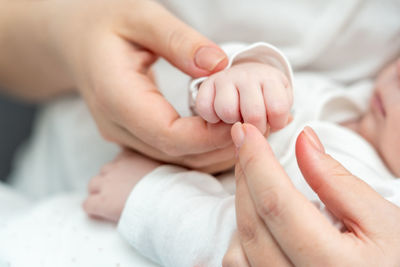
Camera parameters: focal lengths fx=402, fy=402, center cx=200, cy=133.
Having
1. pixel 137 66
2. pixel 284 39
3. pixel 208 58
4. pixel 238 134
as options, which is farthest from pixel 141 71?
pixel 284 39

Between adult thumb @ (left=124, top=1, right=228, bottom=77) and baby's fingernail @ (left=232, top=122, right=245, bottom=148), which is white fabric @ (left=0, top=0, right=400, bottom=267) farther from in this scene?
baby's fingernail @ (left=232, top=122, right=245, bottom=148)

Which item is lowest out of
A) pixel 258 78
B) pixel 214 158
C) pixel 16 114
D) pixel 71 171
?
pixel 16 114

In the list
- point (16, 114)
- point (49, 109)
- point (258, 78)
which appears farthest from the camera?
point (16, 114)

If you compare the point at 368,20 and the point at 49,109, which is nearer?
the point at 368,20

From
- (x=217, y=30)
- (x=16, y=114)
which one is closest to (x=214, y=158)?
(x=217, y=30)

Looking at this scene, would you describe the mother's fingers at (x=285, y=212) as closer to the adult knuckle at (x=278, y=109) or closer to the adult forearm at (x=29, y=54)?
the adult knuckle at (x=278, y=109)

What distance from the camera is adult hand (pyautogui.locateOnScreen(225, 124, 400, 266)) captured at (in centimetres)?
37

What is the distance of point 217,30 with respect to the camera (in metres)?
0.82

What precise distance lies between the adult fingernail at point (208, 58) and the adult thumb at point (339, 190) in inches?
5.7

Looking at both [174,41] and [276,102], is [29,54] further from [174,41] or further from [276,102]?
[276,102]

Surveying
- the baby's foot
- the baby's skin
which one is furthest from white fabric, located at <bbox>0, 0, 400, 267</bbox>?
the baby's skin

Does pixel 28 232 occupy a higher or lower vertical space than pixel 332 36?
lower

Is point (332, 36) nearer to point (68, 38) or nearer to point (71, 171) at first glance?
point (68, 38)

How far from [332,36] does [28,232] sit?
2.11 feet
